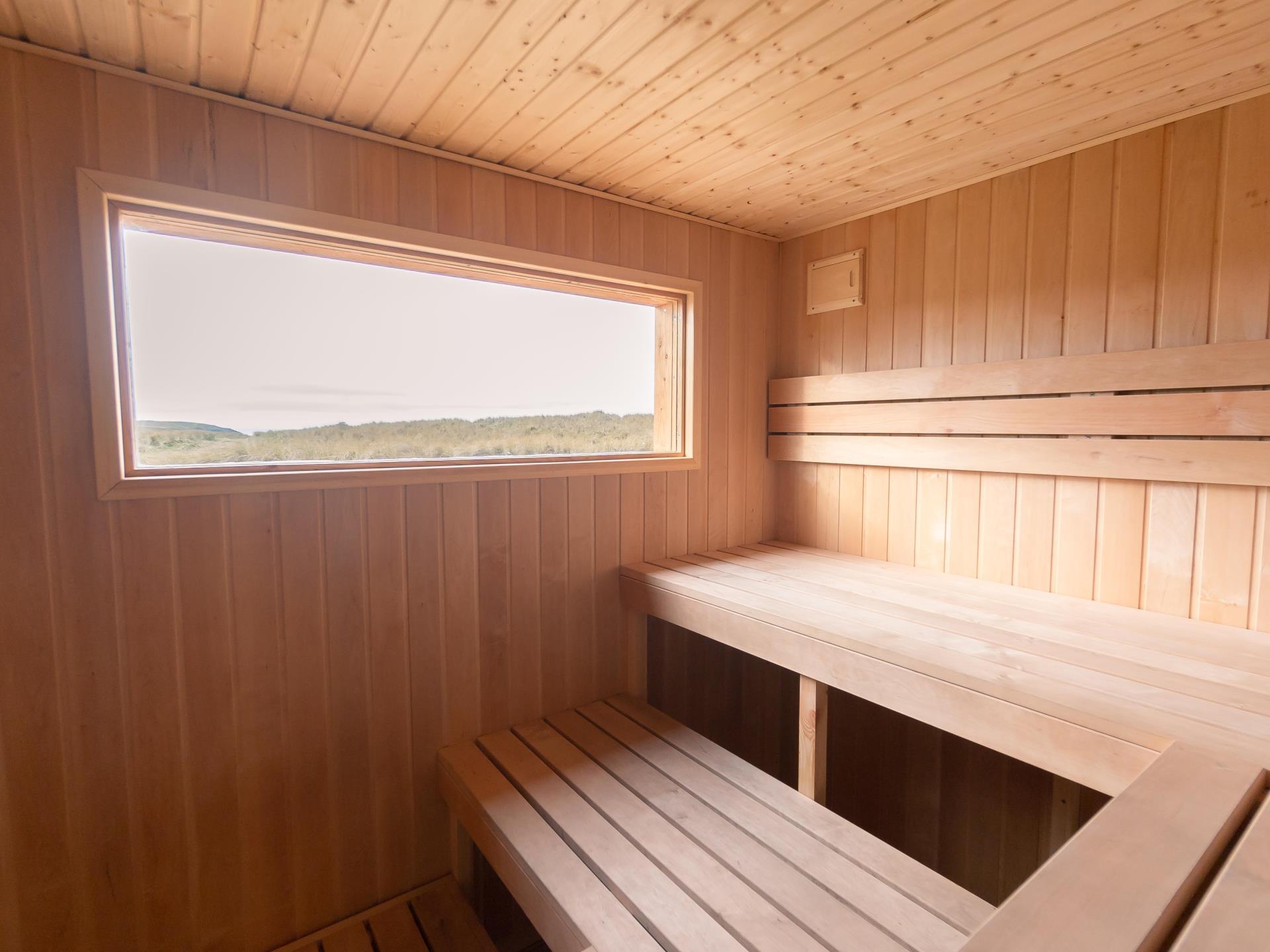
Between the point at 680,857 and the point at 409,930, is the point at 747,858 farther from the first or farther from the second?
the point at 409,930

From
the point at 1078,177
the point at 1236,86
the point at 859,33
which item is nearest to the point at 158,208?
the point at 859,33

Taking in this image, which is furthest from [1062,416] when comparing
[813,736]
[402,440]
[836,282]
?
[402,440]

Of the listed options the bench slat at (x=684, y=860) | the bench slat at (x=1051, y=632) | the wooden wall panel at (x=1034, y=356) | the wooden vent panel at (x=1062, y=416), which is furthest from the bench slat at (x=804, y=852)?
the wooden vent panel at (x=1062, y=416)

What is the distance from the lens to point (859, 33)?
4.41 ft

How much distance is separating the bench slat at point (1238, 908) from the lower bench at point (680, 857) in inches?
17.6

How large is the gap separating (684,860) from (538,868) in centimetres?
32

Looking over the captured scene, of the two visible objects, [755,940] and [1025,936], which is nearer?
[1025,936]

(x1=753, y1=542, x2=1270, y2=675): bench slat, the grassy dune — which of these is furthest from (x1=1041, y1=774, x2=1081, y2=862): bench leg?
the grassy dune

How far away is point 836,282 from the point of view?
255cm

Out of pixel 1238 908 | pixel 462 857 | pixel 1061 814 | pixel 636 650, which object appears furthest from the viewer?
pixel 636 650

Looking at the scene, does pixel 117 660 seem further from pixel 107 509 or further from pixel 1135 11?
pixel 1135 11

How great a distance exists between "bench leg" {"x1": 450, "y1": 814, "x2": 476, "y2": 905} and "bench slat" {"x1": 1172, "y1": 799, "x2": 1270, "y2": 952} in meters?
1.79

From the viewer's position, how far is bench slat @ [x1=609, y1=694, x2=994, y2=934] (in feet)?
4.02

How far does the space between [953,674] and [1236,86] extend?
1583mm
